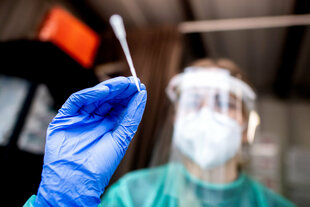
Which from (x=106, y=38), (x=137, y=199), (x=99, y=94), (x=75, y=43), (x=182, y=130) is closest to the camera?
(x=99, y=94)

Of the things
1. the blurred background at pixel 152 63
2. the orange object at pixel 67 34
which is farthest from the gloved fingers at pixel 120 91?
the orange object at pixel 67 34

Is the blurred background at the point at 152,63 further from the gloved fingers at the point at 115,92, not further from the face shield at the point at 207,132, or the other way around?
the gloved fingers at the point at 115,92

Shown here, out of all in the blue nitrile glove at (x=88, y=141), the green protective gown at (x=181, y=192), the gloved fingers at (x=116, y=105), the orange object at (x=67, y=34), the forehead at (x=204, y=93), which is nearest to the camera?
the blue nitrile glove at (x=88, y=141)

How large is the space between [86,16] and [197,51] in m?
1.40

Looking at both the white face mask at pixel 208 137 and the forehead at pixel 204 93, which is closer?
the white face mask at pixel 208 137

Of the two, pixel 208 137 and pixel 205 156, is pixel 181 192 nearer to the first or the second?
pixel 205 156

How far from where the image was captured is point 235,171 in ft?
4.90

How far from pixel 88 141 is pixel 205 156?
77 centimetres

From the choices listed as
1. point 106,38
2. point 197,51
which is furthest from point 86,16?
point 197,51

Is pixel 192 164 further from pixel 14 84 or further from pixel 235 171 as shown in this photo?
pixel 14 84

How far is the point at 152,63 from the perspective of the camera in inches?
79.4

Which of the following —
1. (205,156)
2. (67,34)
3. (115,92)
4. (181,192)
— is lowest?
(181,192)

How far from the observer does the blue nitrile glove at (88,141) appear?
2.23 feet

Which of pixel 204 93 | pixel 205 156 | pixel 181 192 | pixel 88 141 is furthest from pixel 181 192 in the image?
pixel 88 141
